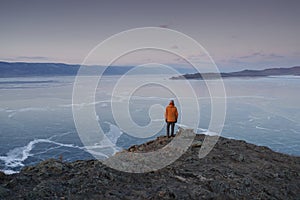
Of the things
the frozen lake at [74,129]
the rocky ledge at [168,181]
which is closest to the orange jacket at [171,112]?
the rocky ledge at [168,181]

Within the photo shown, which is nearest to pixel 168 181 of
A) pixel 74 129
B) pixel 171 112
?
pixel 171 112

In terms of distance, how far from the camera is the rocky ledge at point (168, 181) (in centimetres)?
423

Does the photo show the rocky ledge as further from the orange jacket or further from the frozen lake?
the frozen lake

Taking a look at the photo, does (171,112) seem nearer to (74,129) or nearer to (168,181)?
(168,181)

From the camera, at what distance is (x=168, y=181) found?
4.88 m

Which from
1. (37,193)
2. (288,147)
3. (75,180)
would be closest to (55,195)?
(37,193)

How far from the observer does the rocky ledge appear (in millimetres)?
4227

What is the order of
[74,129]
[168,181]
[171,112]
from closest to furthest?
[168,181] → [171,112] → [74,129]

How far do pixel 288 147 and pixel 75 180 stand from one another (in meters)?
15.8

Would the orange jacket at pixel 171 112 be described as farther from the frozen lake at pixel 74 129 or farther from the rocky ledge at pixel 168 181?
the frozen lake at pixel 74 129

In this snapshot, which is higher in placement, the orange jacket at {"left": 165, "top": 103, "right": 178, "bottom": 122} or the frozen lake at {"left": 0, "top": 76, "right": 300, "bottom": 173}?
the orange jacket at {"left": 165, "top": 103, "right": 178, "bottom": 122}

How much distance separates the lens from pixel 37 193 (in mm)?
3984

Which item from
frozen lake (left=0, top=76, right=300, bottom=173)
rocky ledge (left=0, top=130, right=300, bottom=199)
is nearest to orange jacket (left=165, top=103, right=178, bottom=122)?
rocky ledge (left=0, top=130, right=300, bottom=199)

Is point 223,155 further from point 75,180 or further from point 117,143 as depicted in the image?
point 117,143
